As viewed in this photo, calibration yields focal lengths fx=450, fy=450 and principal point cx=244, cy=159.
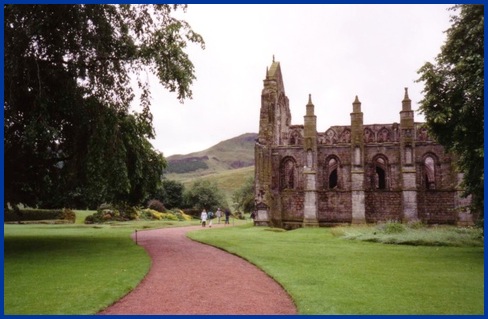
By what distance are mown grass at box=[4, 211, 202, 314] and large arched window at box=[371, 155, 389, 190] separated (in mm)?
25499

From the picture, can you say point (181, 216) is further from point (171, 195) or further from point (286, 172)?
point (286, 172)

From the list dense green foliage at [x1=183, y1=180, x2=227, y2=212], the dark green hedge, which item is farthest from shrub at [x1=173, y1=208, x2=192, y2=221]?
the dark green hedge

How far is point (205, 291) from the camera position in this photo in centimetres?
1098

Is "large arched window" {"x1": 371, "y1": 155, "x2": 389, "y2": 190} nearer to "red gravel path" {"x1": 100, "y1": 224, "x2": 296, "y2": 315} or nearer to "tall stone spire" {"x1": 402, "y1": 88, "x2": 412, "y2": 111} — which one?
"tall stone spire" {"x1": 402, "y1": 88, "x2": 412, "y2": 111}

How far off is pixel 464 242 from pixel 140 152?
16.4m

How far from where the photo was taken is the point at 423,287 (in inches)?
445

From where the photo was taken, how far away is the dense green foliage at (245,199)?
220 feet

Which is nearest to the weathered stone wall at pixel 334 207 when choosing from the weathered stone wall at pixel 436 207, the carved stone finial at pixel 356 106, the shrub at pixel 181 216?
the weathered stone wall at pixel 436 207

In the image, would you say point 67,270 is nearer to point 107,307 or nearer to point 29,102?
point 107,307

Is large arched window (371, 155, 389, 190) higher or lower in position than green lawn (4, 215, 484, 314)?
higher

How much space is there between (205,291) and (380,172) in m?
39.0

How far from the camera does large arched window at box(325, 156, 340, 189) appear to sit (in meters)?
40.1

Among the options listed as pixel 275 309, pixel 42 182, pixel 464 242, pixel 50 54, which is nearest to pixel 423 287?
pixel 275 309

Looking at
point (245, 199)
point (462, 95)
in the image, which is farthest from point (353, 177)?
point (245, 199)
